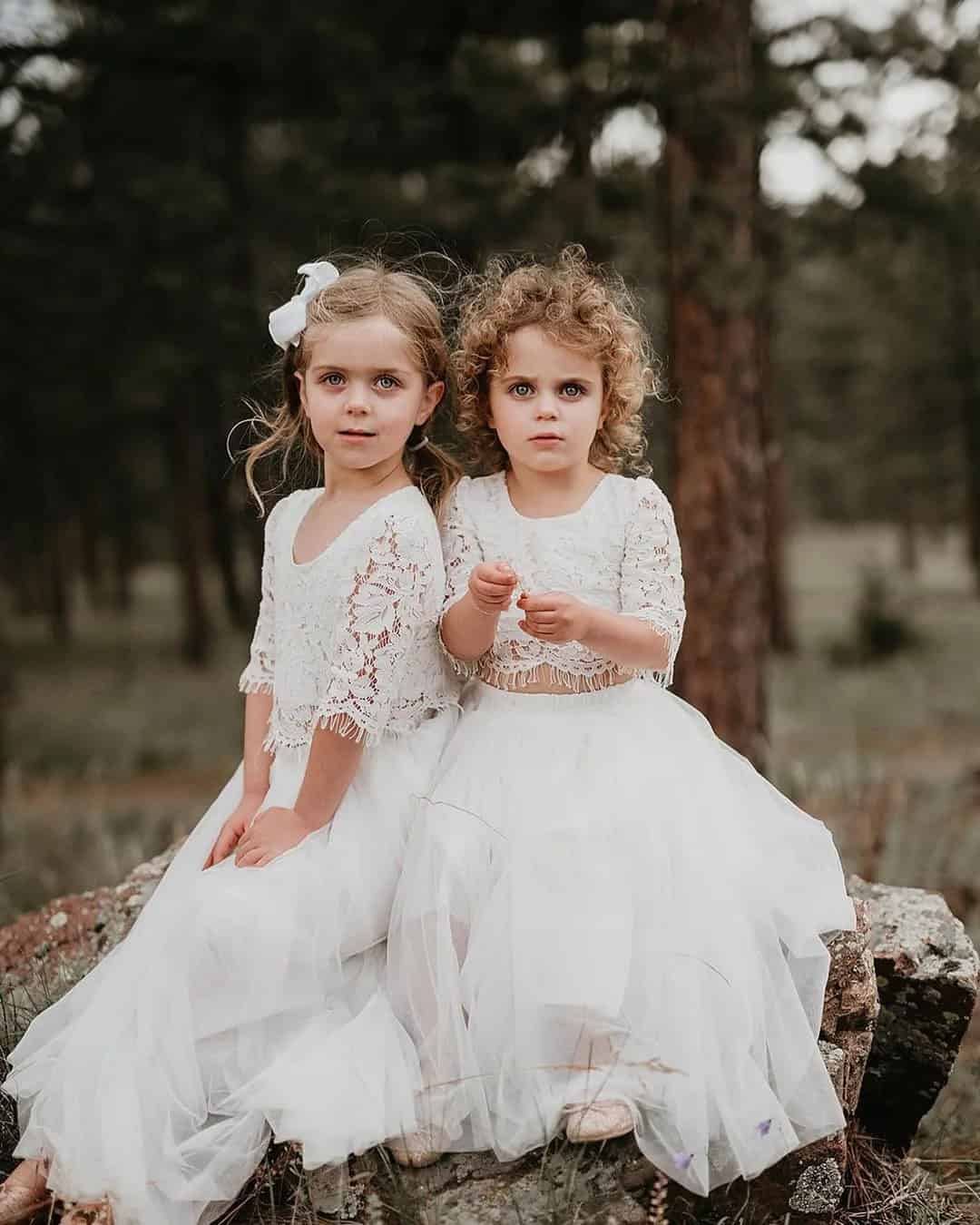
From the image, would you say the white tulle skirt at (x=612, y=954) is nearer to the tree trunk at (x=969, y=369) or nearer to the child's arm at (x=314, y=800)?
the child's arm at (x=314, y=800)

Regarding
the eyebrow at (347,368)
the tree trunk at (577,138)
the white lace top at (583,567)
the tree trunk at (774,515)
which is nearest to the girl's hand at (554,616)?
the white lace top at (583,567)

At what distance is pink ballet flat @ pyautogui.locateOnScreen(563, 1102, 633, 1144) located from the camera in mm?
2373

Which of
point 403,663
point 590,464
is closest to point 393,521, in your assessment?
point 403,663

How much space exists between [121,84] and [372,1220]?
9.24 m

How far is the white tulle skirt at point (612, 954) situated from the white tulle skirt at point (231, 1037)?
11 centimetres

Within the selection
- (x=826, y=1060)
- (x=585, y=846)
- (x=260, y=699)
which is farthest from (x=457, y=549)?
(x=826, y=1060)

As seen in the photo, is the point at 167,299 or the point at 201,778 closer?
the point at 167,299

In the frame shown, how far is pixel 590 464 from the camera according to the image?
3.12 metres

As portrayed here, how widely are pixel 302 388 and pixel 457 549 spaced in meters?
0.56

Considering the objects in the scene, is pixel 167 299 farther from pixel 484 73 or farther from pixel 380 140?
pixel 484 73

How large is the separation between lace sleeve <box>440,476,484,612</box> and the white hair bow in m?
0.55

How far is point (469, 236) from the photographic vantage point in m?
7.30

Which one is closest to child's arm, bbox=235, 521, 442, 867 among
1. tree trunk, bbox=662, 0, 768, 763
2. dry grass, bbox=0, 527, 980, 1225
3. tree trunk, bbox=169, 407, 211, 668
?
dry grass, bbox=0, 527, 980, 1225

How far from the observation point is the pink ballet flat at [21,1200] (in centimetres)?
247
